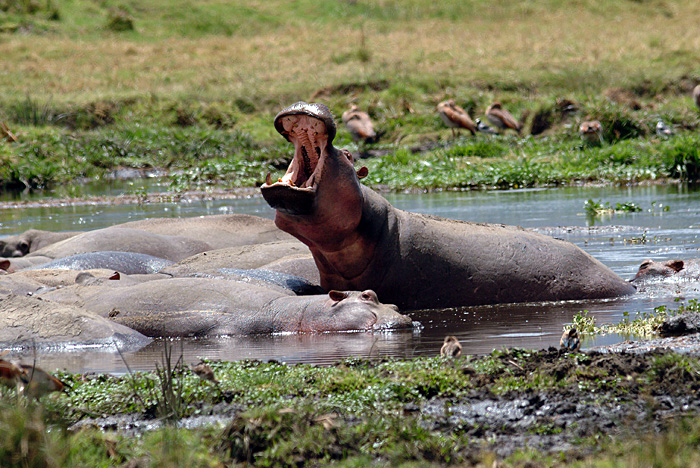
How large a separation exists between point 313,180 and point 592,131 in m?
16.5

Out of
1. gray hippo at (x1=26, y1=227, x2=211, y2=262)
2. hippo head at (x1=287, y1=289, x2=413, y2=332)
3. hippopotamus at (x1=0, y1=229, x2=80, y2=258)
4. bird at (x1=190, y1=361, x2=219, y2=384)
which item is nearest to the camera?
bird at (x1=190, y1=361, x2=219, y2=384)

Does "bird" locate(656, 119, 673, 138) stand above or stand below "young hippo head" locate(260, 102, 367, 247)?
above

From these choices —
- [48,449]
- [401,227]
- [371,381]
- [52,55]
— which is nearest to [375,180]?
[401,227]

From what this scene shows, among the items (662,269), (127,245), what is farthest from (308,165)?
(127,245)

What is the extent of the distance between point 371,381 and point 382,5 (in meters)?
47.8

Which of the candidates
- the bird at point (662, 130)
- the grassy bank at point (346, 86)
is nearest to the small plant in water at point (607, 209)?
the grassy bank at point (346, 86)

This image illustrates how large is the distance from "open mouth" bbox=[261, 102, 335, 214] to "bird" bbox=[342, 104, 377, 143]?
17.8m

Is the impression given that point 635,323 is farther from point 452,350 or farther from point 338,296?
point 338,296

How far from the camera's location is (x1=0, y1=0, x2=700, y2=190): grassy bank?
22984 mm

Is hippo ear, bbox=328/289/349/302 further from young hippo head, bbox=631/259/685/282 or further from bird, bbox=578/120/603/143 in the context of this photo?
bird, bbox=578/120/603/143

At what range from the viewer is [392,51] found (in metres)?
37.5

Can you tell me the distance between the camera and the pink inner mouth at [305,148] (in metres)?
7.47

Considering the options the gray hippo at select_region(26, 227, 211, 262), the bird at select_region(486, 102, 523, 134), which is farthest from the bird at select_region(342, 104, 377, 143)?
the gray hippo at select_region(26, 227, 211, 262)

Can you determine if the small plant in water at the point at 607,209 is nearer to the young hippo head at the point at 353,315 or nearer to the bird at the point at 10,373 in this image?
the young hippo head at the point at 353,315
